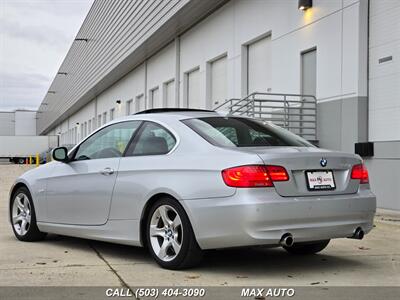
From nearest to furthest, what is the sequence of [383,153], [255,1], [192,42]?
[383,153] < [255,1] < [192,42]

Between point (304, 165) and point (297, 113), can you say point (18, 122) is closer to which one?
point (297, 113)

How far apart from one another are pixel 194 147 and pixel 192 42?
61.2ft

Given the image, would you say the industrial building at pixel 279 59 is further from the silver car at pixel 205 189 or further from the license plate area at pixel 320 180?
the license plate area at pixel 320 180

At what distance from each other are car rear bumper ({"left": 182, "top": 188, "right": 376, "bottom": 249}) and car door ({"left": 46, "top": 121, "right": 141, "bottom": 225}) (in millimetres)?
1309

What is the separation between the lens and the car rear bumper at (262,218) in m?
4.94

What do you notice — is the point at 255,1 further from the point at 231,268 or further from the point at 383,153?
the point at 231,268

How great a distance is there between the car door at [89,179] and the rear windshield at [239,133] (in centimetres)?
87

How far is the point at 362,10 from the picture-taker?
1301cm

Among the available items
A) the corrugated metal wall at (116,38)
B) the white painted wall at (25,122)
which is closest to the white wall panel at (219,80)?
the corrugated metal wall at (116,38)

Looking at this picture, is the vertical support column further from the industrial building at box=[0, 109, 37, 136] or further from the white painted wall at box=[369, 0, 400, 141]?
the industrial building at box=[0, 109, 37, 136]

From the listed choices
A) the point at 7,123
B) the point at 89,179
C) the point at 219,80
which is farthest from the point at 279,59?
the point at 7,123

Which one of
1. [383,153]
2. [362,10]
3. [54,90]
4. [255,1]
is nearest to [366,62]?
[362,10]

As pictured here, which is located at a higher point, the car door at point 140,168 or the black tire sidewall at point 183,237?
the car door at point 140,168

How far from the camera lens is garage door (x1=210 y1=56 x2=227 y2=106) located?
2100 centimetres
